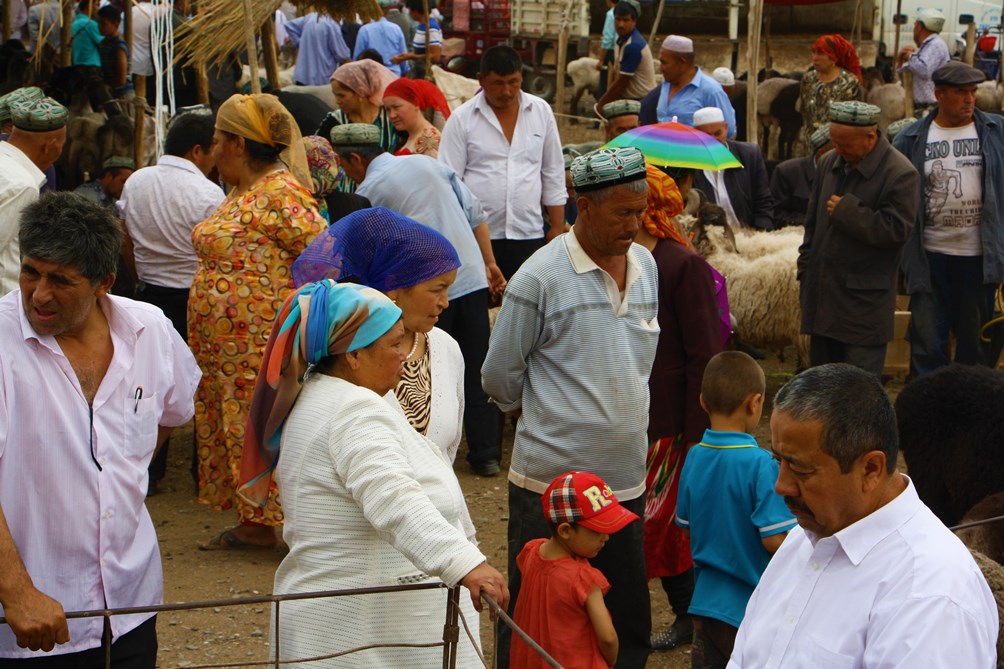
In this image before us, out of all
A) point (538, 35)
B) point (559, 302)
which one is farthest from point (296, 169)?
point (538, 35)

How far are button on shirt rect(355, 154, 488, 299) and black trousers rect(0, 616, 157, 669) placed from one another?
325cm

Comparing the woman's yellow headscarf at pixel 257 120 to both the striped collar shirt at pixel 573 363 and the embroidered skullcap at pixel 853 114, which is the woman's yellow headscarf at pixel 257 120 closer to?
the striped collar shirt at pixel 573 363

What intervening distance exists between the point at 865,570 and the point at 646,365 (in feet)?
6.16

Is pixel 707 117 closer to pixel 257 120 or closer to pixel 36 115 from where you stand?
pixel 257 120

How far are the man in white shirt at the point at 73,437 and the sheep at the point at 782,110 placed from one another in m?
15.6

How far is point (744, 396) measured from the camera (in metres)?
4.02

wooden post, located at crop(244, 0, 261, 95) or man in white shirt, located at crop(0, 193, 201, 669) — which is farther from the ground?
wooden post, located at crop(244, 0, 261, 95)

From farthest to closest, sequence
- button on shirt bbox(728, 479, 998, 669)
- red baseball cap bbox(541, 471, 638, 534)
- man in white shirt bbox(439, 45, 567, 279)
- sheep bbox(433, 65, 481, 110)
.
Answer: sheep bbox(433, 65, 481, 110), man in white shirt bbox(439, 45, 567, 279), red baseball cap bbox(541, 471, 638, 534), button on shirt bbox(728, 479, 998, 669)

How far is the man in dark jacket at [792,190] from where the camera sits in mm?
9711

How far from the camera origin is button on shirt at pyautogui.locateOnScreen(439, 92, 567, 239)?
706 centimetres

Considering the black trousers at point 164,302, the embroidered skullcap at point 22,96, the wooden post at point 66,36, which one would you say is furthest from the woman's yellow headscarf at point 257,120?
the wooden post at point 66,36

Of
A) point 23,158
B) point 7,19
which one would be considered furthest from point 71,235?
point 7,19

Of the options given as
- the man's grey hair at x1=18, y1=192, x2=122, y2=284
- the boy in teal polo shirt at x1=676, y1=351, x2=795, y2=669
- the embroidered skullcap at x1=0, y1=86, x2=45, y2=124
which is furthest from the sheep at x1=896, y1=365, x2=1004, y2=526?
the embroidered skullcap at x1=0, y1=86, x2=45, y2=124

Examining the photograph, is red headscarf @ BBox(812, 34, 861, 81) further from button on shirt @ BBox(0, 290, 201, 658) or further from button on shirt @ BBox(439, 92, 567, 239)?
button on shirt @ BBox(0, 290, 201, 658)
